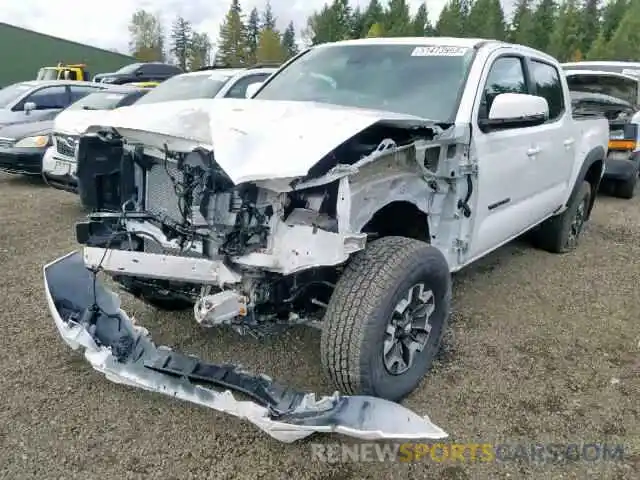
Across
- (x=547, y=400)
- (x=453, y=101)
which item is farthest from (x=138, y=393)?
(x=453, y=101)

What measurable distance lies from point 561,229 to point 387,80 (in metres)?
2.75

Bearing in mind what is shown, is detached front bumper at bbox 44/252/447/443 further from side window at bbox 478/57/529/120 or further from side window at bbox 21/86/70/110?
side window at bbox 21/86/70/110

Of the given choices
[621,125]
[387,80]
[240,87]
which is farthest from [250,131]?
[621,125]

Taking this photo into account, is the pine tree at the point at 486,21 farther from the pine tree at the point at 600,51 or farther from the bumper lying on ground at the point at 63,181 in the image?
the bumper lying on ground at the point at 63,181

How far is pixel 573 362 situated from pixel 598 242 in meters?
3.21

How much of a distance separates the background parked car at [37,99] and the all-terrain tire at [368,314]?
8249 millimetres

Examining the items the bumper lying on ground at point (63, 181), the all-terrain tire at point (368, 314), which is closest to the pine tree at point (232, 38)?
the bumper lying on ground at point (63, 181)

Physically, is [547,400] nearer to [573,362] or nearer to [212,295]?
[573,362]

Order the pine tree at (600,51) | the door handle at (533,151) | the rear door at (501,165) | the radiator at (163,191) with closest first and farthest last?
the radiator at (163,191) → the rear door at (501,165) → the door handle at (533,151) → the pine tree at (600,51)

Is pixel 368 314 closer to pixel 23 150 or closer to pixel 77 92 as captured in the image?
pixel 23 150

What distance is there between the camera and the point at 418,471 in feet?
8.41

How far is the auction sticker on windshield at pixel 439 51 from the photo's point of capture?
12.7 feet

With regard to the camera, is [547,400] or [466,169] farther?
[466,169]

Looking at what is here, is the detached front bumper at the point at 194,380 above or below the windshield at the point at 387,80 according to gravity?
below
